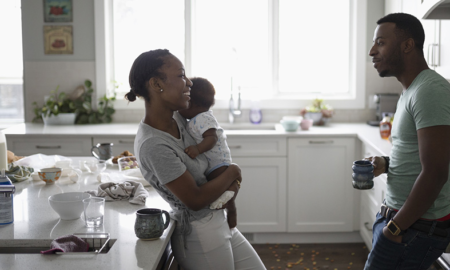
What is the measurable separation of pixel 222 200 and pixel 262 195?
2198mm

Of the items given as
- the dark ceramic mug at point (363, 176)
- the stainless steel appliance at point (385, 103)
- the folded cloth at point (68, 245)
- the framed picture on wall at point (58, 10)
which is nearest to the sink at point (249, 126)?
the stainless steel appliance at point (385, 103)

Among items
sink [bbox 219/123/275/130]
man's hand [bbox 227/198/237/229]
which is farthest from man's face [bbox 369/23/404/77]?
sink [bbox 219/123/275/130]

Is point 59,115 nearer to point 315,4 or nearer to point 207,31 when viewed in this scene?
point 207,31

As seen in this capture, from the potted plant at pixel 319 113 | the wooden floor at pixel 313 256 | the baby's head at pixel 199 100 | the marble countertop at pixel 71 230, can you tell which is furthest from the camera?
the potted plant at pixel 319 113

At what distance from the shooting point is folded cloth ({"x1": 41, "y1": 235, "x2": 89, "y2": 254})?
5.27 feet

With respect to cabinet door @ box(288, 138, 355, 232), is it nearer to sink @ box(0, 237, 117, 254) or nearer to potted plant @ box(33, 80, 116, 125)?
potted plant @ box(33, 80, 116, 125)

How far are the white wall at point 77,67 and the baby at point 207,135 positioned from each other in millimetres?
2343

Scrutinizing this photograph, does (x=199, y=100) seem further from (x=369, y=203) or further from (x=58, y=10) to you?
(x=58, y=10)

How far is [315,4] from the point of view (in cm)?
466

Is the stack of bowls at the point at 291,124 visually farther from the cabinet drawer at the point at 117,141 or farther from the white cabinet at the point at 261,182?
the cabinet drawer at the point at 117,141

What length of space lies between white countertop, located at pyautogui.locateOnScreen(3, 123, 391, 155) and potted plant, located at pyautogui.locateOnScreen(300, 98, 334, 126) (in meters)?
0.08

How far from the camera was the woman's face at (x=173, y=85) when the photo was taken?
1817mm

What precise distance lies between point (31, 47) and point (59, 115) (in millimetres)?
726

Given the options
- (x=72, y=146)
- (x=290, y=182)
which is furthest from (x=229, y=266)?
(x=72, y=146)
